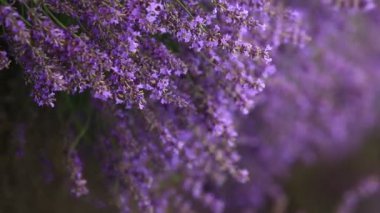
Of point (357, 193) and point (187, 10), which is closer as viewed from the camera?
point (187, 10)

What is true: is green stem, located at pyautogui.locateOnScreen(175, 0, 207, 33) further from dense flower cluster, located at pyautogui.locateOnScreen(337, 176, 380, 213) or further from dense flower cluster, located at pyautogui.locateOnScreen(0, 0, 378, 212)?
dense flower cluster, located at pyautogui.locateOnScreen(337, 176, 380, 213)

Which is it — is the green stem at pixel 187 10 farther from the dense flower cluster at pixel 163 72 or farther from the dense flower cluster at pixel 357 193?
the dense flower cluster at pixel 357 193

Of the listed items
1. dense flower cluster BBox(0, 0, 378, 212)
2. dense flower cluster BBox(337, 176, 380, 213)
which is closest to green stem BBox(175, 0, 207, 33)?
dense flower cluster BBox(0, 0, 378, 212)

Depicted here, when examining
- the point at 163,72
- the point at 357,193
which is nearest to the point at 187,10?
the point at 163,72

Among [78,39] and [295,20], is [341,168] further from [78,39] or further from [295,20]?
[78,39]

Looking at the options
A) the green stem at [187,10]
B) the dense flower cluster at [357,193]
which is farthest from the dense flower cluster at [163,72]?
the dense flower cluster at [357,193]

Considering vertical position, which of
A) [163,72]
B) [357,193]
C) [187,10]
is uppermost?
[357,193]

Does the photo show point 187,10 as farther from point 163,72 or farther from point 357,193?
point 357,193

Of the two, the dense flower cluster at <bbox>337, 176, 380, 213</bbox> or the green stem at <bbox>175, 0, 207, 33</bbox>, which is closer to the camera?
the green stem at <bbox>175, 0, 207, 33</bbox>

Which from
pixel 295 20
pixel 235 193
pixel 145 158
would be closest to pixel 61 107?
pixel 145 158

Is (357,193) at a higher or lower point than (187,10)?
higher
